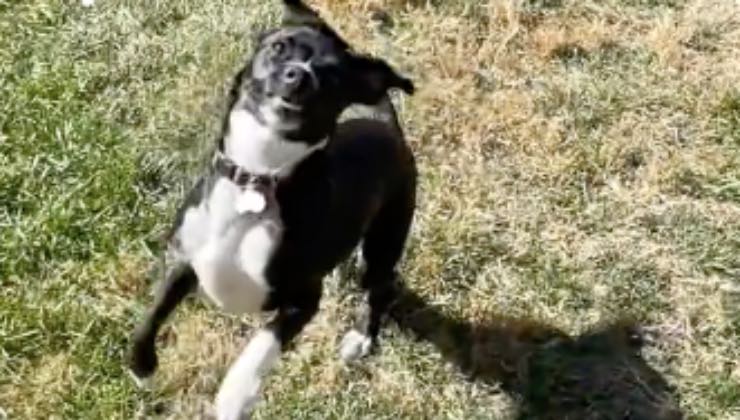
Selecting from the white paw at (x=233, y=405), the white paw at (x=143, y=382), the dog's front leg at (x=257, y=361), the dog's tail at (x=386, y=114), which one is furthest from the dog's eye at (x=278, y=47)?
the white paw at (x=143, y=382)

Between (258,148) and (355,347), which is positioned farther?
(355,347)

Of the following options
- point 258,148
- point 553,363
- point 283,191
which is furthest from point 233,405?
point 553,363

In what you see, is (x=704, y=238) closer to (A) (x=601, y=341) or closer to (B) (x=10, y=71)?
(A) (x=601, y=341)

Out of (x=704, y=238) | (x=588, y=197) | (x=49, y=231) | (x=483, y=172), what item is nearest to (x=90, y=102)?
(x=49, y=231)

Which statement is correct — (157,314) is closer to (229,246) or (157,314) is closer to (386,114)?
(229,246)

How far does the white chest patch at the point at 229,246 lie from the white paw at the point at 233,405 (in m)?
0.22

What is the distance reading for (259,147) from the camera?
3.35 meters

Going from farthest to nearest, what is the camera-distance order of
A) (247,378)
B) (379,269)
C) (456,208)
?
(456,208)
(379,269)
(247,378)

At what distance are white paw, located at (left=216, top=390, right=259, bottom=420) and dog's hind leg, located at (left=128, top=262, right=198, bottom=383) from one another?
0.25 meters

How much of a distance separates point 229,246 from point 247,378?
34cm

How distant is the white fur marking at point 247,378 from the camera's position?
144 inches

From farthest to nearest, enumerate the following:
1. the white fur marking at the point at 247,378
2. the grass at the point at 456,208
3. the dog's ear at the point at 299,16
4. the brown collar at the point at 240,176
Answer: the grass at the point at 456,208 < the white fur marking at the point at 247,378 < the dog's ear at the point at 299,16 < the brown collar at the point at 240,176

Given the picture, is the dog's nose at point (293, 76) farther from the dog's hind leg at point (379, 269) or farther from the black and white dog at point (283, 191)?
the dog's hind leg at point (379, 269)

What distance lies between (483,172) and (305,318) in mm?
1401
